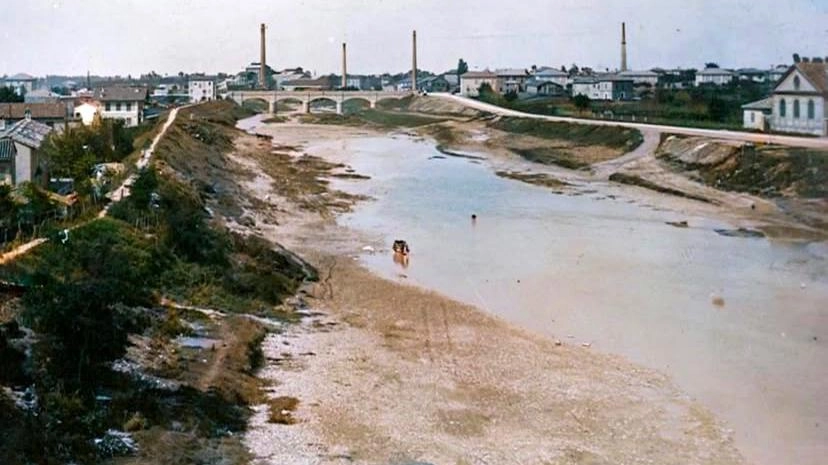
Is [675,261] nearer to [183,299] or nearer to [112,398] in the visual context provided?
[183,299]

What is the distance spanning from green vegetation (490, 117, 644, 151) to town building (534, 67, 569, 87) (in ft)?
62.3

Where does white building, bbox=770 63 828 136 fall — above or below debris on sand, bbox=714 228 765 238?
above

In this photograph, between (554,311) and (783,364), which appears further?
(554,311)

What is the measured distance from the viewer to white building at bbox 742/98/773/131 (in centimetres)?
2591

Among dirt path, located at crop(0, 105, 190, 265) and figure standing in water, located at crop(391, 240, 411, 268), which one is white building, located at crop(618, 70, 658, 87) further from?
figure standing in water, located at crop(391, 240, 411, 268)

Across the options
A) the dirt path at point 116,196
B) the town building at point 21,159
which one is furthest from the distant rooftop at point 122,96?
the town building at point 21,159

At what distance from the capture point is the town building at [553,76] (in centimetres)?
6026

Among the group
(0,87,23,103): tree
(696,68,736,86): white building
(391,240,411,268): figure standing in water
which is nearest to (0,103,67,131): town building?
(0,87,23,103): tree

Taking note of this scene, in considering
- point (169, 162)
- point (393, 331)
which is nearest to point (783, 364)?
point (393, 331)

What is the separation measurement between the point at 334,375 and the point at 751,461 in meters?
3.70

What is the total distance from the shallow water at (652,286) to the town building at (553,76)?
3893 cm

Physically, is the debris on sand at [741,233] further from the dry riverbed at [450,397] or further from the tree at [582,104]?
the tree at [582,104]

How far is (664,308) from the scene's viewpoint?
11.4 m

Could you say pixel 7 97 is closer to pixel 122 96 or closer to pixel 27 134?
pixel 122 96
